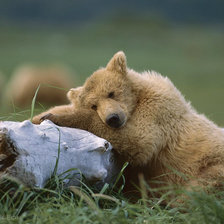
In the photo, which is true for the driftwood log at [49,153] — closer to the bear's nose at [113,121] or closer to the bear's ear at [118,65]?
the bear's nose at [113,121]

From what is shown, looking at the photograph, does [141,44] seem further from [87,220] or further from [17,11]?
[17,11]

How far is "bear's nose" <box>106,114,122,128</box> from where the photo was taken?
4.50 meters

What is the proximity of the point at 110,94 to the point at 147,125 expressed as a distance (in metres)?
0.49

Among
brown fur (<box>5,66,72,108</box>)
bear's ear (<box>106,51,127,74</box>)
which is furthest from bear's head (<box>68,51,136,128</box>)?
brown fur (<box>5,66,72,108</box>)

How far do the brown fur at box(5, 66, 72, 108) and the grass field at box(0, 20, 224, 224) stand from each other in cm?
332

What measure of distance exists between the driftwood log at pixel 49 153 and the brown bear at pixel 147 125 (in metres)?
0.23

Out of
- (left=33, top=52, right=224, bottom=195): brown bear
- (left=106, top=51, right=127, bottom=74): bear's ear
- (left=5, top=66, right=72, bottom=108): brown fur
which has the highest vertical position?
(left=106, top=51, right=127, bottom=74): bear's ear

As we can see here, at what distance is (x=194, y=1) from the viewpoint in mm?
110812

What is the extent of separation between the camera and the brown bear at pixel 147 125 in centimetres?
460

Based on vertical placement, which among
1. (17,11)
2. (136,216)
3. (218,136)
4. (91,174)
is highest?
(17,11)

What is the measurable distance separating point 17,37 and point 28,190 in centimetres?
4648

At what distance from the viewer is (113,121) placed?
4.53 meters

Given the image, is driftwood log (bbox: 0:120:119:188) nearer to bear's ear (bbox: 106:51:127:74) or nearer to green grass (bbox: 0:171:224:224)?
green grass (bbox: 0:171:224:224)

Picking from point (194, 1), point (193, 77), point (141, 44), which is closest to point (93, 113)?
point (193, 77)
